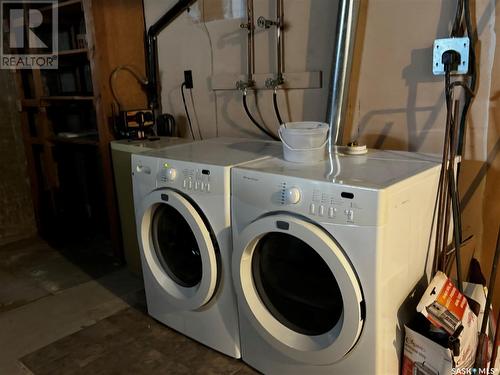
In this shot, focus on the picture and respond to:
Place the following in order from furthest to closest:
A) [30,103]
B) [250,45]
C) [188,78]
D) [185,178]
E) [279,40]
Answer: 1. [30,103]
2. [188,78]
3. [250,45]
4. [279,40]
5. [185,178]

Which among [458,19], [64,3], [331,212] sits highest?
[64,3]

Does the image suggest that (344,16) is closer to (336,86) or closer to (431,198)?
(336,86)

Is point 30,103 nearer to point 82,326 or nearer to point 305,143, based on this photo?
point 82,326

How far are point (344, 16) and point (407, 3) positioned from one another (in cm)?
24

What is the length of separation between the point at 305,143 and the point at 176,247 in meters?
0.78

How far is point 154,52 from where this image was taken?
2.60 metres

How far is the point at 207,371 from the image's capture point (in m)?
1.63

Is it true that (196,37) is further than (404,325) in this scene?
Yes

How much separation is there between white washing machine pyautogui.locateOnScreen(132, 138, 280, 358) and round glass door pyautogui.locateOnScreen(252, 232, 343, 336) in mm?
155

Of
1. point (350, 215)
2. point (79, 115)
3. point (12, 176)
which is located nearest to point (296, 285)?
point (350, 215)

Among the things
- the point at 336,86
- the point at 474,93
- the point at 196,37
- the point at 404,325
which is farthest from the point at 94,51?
the point at 404,325

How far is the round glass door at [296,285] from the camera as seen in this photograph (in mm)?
1354

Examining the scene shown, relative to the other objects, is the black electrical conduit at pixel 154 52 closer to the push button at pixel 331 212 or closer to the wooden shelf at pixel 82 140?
the wooden shelf at pixel 82 140

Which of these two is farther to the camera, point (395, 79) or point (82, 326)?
point (82, 326)
